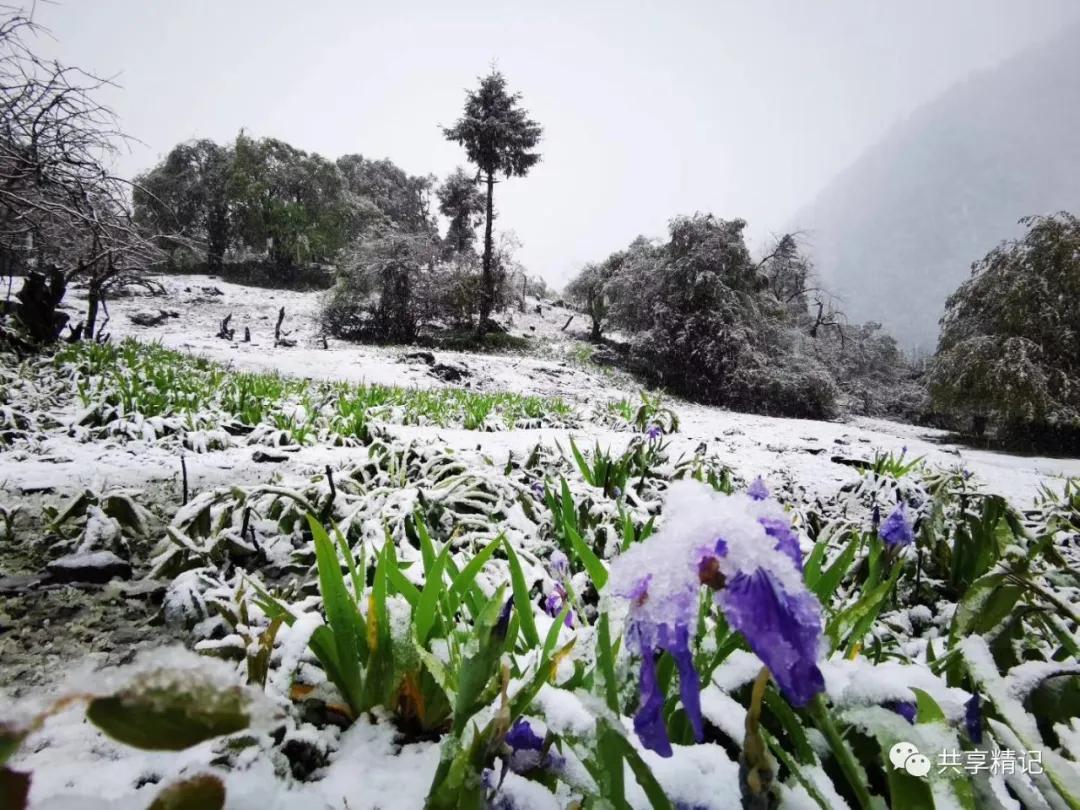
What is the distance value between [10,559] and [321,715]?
1565 mm

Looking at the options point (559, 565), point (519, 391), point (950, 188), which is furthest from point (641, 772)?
point (950, 188)

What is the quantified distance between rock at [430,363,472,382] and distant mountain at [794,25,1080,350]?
12342 centimetres

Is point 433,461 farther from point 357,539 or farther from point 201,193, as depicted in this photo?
point 201,193

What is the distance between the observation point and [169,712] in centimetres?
25

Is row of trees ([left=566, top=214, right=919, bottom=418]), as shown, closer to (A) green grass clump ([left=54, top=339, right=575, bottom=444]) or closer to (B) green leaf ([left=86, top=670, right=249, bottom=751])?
(A) green grass clump ([left=54, top=339, right=575, bottom=444])

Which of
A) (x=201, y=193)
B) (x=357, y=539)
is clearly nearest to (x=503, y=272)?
(x=201, y=193)

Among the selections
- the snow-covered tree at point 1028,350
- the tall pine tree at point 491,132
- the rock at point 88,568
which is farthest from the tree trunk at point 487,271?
the rock at point 88,568

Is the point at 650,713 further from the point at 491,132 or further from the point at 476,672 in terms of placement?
the point at 491,132

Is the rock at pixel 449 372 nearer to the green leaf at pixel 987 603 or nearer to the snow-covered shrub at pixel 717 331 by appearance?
the snow-covered shrub at pixel 717 331

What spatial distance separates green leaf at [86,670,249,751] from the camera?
248 mm

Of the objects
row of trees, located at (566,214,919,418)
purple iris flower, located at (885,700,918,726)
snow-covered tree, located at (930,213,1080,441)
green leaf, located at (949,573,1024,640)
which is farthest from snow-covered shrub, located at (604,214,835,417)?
purple iris flower, located at (885,700,918,726)

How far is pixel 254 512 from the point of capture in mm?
1783

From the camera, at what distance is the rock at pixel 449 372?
502 inches

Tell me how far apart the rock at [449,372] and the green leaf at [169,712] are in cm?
1250
